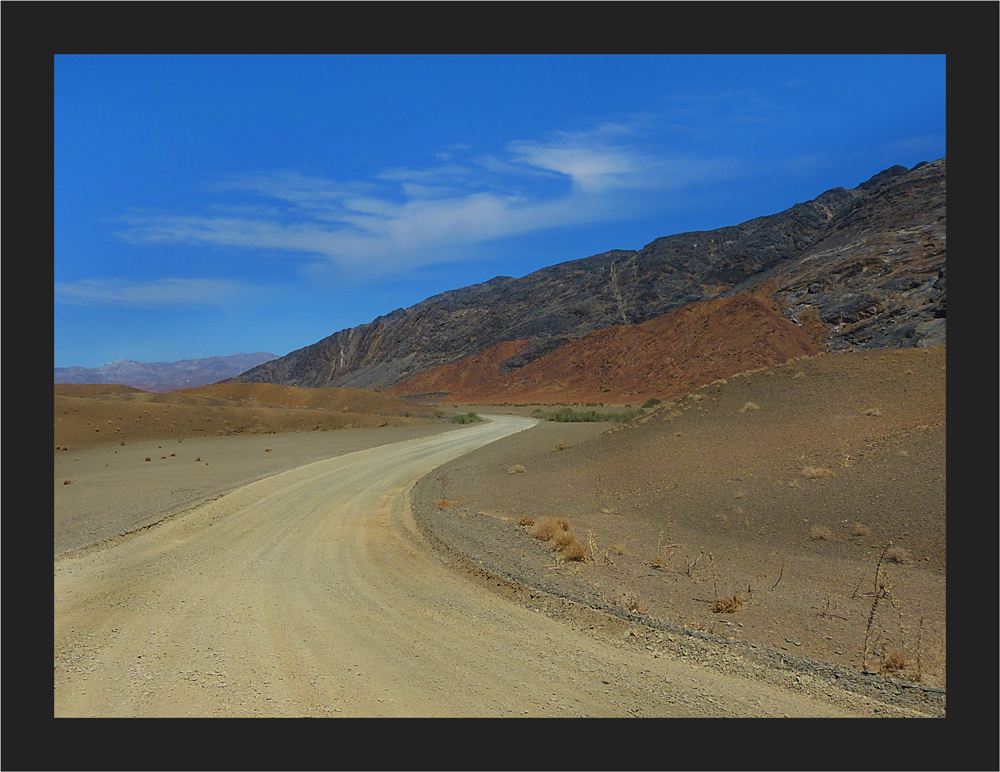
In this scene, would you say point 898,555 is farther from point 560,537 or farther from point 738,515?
point 560,537

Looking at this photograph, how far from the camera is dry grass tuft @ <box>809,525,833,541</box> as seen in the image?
902 cm

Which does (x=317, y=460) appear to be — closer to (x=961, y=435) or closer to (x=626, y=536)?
(x=626, y=536)

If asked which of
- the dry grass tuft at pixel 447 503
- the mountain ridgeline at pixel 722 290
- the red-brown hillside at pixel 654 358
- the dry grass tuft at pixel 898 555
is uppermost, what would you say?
the mountain ridgeline at pixel 722 290

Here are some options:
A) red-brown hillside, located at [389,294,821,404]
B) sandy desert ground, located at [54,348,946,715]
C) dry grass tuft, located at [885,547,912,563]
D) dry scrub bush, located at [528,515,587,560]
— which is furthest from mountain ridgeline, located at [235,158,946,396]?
dry scrub bush, located at [528,515,587,560]

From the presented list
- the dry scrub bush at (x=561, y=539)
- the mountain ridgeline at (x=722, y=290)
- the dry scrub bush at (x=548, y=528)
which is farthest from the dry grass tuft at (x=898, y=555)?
the mountain ridgeline at (x=722, y=290)

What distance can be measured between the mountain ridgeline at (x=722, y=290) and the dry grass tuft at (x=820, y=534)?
1851 cm

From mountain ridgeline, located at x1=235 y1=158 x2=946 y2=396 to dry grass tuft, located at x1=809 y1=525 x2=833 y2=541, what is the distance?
18512 mm

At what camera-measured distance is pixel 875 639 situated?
5.58 metres

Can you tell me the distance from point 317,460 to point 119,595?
52.8 ft

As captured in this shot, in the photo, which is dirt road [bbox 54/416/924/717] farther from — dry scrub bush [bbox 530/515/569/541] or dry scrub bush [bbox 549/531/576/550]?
dry scrub bush [bbox 530/515/569/541]

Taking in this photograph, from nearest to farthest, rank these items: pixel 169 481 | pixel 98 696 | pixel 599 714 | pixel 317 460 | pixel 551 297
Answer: pixel 599 714 → pixel 98 696 → pixel 169 481 → pixel 317 460 → pixel 551 297

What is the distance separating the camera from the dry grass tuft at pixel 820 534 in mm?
9023

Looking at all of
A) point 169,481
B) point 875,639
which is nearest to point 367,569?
point 875,639

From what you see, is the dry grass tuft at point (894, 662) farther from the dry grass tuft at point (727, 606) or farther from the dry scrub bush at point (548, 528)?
the dry scrub bush at point (548, 528)
